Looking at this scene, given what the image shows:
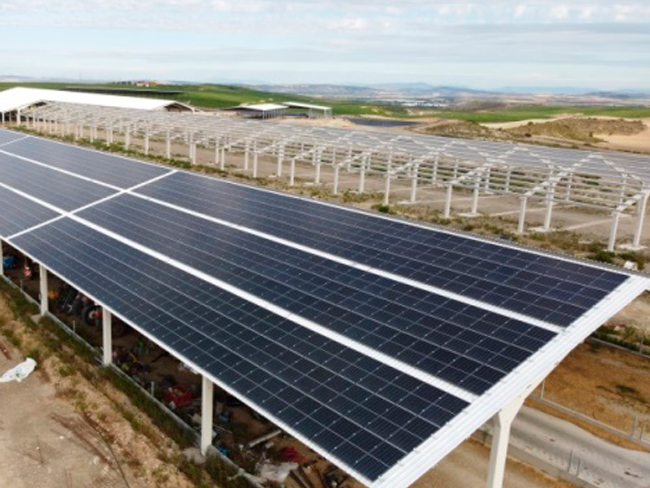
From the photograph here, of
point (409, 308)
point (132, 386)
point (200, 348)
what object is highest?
point (409, 308)

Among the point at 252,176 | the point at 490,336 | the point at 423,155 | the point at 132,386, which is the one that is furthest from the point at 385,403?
the point at 252,176

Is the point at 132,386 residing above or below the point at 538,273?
below

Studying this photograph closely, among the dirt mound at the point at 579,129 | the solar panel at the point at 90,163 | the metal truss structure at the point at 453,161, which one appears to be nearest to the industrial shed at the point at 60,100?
the metal truss structure at the point at 453,161

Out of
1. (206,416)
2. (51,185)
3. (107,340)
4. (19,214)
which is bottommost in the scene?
(107,340)

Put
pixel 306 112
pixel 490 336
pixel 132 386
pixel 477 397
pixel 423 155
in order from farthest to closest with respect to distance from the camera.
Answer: pixel 306 112 → pixel 423 155 → pixel 132 386 → pixel 490 336 → pixel 477 397

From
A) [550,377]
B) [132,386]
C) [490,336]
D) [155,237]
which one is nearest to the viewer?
[490,336]

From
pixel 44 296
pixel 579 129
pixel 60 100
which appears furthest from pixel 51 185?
pixel 579 129

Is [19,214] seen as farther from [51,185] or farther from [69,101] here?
[69,101]

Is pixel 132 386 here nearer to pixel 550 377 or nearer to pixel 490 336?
pixel 490 336
